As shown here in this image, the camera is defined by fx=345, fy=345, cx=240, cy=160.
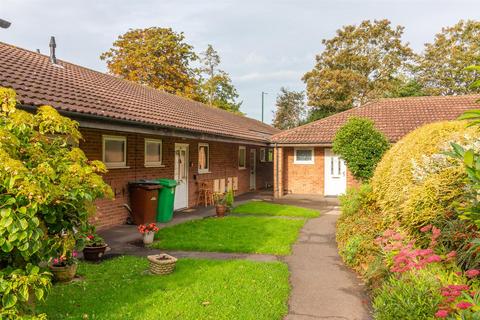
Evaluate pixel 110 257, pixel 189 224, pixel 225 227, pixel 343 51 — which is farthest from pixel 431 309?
pixel 343 51

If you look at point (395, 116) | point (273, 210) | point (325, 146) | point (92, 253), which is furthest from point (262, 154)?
point (92, 253)

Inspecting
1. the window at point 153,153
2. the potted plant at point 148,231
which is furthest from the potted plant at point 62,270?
the window at point 153,153

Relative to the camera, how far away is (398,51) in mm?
33562

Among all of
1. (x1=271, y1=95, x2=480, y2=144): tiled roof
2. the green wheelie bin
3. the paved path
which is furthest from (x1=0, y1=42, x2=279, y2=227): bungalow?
(x1=271, y1=95, x2=480, y2=144): tiled roof

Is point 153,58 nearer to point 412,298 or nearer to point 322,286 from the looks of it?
point 322,286

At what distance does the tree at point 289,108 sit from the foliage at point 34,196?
56.5 metres

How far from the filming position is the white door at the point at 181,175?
507 inches

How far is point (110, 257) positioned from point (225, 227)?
367 centimetres

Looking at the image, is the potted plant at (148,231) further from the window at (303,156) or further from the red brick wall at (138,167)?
the window at (303,156)

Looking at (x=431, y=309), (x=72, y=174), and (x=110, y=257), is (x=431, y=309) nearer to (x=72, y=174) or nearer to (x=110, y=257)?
(x=72, y=174)

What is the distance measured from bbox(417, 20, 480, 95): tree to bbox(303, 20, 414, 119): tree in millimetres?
1959

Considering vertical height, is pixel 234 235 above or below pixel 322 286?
above

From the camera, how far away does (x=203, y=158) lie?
49.6 feet

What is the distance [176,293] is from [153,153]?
7.37 meters
